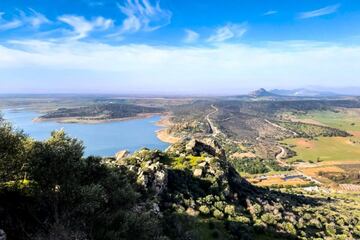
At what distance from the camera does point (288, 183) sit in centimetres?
11044

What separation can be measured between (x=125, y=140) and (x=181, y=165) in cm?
13508

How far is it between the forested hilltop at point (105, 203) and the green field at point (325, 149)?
377ft

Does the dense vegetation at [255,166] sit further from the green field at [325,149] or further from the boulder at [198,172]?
the boulder at [198,172]

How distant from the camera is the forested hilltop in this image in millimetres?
19266

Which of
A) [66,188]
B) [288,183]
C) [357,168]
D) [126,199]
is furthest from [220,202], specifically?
[357,168]

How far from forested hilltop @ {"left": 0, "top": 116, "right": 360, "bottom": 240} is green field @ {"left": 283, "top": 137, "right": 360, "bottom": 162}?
115039mm

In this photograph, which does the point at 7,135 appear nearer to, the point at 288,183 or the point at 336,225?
the point at 336,225

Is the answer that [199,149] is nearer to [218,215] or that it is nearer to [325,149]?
[218,215]

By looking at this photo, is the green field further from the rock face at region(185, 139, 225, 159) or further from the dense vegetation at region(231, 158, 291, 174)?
the rock face at region(185, 139, 225, 159)

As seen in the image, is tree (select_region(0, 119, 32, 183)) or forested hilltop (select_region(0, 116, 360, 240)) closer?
tree (select_region(0, 119, 32, 183))

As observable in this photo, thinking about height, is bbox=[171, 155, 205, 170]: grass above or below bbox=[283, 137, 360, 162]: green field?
above

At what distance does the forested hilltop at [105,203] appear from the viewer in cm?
1927

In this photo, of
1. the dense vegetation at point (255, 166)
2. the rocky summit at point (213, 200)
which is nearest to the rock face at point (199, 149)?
the rocky summit at point (213, 200)

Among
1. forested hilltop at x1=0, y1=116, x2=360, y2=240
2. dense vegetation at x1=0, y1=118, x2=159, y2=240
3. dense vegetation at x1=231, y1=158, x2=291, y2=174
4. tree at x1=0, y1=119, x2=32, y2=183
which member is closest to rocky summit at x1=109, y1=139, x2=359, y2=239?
forested hilltop at x1=0, y1=116, x2=360, y2=240
